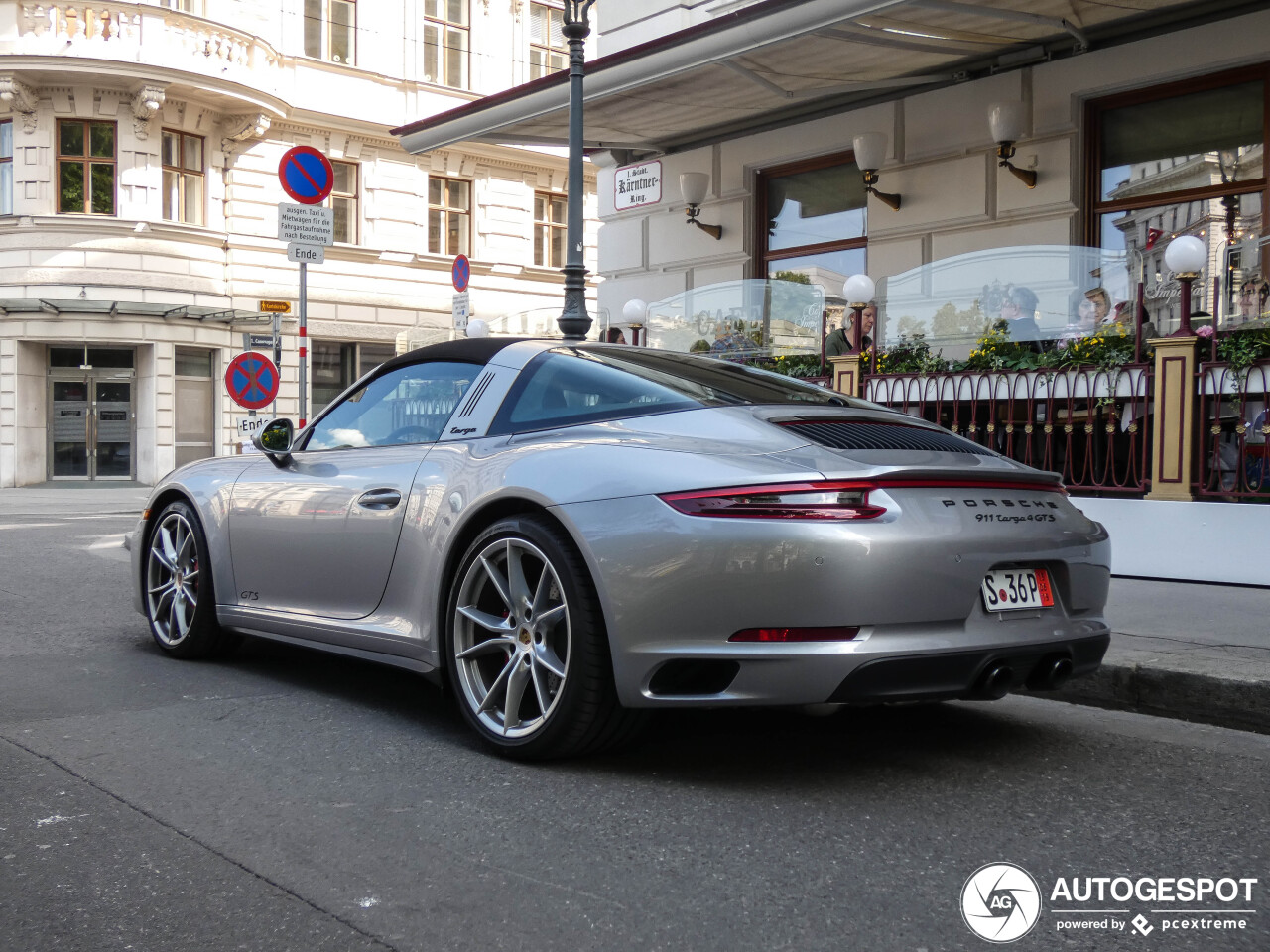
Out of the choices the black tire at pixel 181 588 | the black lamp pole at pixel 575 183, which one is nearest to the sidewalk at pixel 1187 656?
the black tire at pixel 181 588

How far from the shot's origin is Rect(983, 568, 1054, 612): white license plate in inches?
139

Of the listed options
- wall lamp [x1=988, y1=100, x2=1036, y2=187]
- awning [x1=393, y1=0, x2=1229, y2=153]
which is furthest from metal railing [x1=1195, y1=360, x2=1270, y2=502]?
wall lamp [x1=988, y1=100, x2=1036, y2=187]

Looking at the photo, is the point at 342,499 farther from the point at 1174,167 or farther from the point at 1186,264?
the point at 1174,167

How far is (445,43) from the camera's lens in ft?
97.7

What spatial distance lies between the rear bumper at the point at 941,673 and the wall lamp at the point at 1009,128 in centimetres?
745

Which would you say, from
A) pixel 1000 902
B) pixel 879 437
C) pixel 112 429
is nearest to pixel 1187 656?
pixel 879 437

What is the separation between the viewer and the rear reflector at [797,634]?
332 cm

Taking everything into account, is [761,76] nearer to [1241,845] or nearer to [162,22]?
[1241,845]

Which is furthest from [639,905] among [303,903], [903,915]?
[303,903]

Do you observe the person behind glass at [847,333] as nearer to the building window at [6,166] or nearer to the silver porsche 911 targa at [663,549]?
the silver porsche 911 targa at [663,549]

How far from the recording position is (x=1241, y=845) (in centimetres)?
309

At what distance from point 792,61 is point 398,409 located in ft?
21.9

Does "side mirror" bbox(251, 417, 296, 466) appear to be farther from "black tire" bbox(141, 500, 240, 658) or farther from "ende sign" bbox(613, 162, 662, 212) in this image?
"ende sign" bbox(613, 162, 662, 212)

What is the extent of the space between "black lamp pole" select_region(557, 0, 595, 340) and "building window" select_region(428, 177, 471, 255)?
19499 mm
